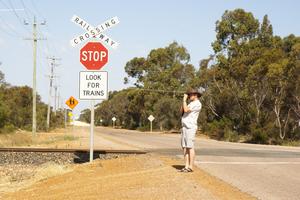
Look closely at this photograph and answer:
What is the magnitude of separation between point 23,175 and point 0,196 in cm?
411

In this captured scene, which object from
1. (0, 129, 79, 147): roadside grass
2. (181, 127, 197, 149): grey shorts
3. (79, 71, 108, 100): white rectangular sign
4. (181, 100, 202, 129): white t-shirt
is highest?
(79, 71, 108, 100): white rectangular sign

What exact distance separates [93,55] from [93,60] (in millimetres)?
143

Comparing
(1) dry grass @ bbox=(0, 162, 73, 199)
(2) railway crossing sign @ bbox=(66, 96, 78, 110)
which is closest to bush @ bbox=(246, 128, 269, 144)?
(2) railway crossing sign @ bbox=(66, 96, 78, 110)

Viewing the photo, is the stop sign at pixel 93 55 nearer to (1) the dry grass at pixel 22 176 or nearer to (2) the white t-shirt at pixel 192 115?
(1) the dry grass at pixel 22 176

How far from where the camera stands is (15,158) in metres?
17.9

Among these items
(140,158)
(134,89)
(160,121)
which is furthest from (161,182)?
(134,89)

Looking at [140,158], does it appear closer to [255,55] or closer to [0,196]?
[0,196]

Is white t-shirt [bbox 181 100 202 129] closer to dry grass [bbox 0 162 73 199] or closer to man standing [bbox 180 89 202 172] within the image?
man standing [bbox 180 89 202 172]

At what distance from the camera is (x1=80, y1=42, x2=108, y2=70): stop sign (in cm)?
1352

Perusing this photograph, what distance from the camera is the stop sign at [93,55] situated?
13.5 metres

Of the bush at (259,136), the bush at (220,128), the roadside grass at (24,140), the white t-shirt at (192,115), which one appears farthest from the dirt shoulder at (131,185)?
the bush at (220,128)

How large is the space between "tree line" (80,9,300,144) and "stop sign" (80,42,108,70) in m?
32.4

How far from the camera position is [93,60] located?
13695 mm

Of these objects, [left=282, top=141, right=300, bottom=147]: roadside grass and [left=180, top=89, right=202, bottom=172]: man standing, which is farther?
[left=282, top=141, right=300, bottom=147]: roadside grass
